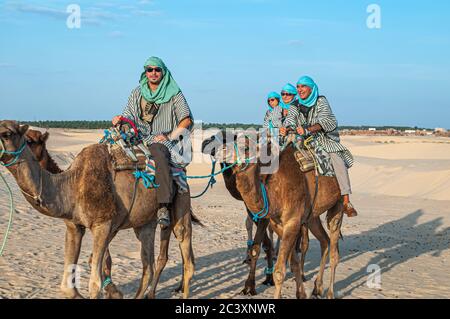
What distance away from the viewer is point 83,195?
699cm

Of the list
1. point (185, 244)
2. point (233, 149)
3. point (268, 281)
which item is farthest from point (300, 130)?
point (268, 281)

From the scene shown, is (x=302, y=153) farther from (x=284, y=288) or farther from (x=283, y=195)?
(x=284, y=288)

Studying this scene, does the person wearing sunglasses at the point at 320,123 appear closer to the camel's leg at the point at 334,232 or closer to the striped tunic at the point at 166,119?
the camel's leg at the point at 334,232

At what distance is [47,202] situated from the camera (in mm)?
6711

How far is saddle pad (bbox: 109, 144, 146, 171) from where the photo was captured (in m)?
7.46

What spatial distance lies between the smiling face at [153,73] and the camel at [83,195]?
3.93 feet

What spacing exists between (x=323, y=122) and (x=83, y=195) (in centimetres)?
390

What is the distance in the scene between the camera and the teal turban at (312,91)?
29.6 feet

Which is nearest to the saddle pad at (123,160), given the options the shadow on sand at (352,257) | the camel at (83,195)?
the camel at (83,195)

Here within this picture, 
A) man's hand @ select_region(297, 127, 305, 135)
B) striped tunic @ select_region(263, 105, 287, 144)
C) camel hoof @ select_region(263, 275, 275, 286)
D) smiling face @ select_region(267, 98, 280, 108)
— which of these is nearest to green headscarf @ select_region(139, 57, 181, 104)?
man's hand @ select_region(297, 127, 305, 135)

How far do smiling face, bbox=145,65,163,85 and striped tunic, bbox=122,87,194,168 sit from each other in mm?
350

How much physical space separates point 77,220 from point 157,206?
3.91 ft

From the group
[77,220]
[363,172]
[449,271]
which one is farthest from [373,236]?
[363,172]
